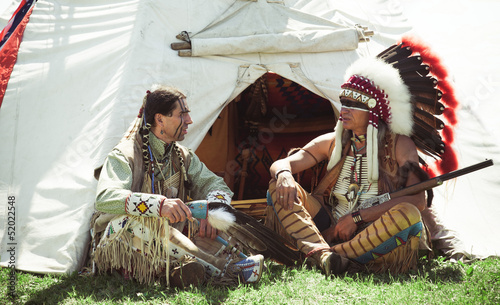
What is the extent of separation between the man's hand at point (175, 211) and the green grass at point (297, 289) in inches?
15.8

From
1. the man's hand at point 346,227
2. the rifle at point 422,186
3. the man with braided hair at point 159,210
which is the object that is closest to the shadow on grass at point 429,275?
the man's hand at point 346,227

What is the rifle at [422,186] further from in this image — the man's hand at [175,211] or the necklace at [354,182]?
the man's hand at [175,211]

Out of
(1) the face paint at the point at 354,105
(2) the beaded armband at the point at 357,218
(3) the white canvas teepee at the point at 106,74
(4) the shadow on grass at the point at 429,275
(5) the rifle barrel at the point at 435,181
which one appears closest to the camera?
(4) the shadow on grass at the point at 429,275

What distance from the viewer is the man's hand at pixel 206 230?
357 cm

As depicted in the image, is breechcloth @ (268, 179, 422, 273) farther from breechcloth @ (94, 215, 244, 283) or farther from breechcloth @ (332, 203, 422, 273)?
breechcloth @ (94, 215, 244, 283)

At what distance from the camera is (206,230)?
3.58 metres

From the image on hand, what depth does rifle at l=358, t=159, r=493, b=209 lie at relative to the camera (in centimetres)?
366

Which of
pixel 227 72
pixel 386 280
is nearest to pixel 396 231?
Answer: pixel 386 280

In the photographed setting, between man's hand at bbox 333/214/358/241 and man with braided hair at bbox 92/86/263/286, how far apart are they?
71cm

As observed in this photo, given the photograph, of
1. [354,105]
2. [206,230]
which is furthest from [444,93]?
[206,230]

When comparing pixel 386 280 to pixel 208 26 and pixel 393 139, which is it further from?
pixel 208 26

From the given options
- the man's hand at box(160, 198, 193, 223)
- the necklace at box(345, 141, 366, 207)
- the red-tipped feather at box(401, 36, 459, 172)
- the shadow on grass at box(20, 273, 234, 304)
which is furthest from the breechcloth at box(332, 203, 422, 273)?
the man's hand at box(160, 198, 193, 223)

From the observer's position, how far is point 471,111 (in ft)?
17.4

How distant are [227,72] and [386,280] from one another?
7.03 ft
